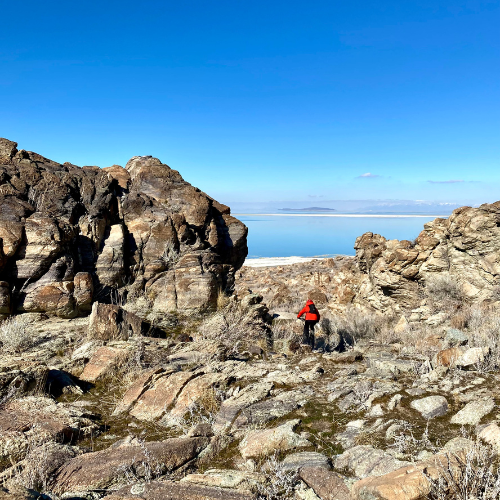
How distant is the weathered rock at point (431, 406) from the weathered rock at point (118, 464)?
→ 2.88 meters

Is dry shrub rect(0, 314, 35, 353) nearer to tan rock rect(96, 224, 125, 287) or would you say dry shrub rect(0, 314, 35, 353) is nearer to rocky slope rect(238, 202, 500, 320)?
tan rock rect(96, 224, 125, 287)

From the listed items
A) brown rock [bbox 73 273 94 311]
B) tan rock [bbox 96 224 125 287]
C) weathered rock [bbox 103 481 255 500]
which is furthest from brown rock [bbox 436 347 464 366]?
tan rock [bbox 96 224 125 287]

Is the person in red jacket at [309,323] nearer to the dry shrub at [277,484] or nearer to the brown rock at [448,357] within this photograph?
the brown rock at [448,357]

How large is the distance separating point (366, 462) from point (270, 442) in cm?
108

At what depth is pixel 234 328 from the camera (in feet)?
32.0

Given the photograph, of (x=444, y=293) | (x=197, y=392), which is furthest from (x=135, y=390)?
(x=444, y=293)

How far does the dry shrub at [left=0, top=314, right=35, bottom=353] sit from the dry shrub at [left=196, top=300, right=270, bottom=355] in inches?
150

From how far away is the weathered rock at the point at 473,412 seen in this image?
14.5 feet

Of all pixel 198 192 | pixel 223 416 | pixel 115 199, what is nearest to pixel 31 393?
pixel 223 416

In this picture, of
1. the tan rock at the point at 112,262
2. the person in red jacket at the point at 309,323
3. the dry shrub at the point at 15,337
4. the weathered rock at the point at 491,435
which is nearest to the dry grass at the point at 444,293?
the person in red jacket at the point at 309,323

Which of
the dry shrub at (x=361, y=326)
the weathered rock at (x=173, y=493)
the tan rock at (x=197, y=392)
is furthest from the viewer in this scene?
the dry shrub at (x=361, y=326)

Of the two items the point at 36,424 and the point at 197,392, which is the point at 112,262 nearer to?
the point at 197,392

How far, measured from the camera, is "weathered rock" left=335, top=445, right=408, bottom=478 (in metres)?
3.60

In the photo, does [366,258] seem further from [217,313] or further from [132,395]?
[132,395]
